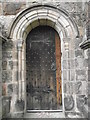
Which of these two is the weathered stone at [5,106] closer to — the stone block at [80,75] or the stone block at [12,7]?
the stone block at [80,75]

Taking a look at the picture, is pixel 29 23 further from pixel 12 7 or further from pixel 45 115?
pixel 45 115

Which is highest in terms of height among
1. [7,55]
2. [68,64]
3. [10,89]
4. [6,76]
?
[7,55]

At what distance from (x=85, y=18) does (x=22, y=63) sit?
2.22 metres

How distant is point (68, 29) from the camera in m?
3.87

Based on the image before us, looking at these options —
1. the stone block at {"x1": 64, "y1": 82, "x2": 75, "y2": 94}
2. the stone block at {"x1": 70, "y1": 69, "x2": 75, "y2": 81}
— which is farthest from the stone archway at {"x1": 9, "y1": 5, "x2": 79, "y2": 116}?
the stone block at {"x1": 64, "y1": 82, "x2": 75, "y2": 94}

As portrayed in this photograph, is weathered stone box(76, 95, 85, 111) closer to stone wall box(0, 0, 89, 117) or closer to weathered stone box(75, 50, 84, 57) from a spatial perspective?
stone wall box(0, 0, 89, 117)

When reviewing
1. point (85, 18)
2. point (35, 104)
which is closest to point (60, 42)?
point (85, 18)

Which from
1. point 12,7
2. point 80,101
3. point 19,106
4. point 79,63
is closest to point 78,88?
point 80,101

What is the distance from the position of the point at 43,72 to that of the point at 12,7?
2.17m

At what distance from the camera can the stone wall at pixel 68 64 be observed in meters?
3.76

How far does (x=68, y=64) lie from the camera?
3830 millimetres

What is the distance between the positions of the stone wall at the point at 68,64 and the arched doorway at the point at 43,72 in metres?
0.47

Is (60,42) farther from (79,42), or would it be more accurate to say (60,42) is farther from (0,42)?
(0,42)

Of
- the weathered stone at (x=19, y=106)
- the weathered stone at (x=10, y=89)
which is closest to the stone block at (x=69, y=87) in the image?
the weathered stone at (x=19, y=106)
